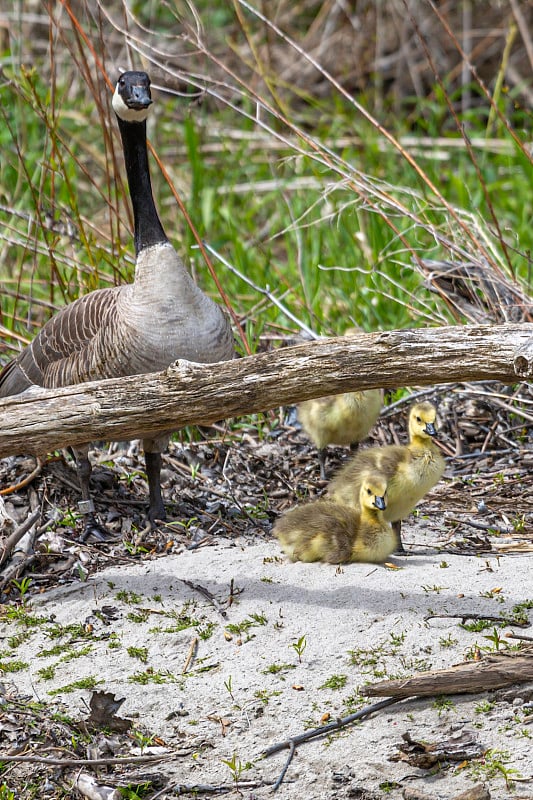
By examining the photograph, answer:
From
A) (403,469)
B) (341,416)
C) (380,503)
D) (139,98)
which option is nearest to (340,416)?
(341,416)

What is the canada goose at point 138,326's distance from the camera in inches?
175

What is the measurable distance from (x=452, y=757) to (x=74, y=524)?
245 centimetres

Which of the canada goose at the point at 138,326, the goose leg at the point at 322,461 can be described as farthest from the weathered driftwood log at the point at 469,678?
the goose leg at the point at 322,461

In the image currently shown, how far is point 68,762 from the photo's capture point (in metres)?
3.06

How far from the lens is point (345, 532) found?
4102 mm

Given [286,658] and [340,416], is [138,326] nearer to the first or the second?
[340,416]

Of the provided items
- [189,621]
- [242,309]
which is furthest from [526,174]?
[189,621]

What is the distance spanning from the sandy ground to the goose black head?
2.11 m

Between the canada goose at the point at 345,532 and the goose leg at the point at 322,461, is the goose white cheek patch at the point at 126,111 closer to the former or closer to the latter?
the goose leg at the point at 322,461

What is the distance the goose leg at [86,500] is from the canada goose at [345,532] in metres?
1.01

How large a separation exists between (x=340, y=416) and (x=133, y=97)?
1828mm

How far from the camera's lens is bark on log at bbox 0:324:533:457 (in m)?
3.12

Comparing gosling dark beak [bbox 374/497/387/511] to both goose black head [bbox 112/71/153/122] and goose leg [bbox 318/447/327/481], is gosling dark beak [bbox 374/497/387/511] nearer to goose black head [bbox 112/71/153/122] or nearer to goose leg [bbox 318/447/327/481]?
goose leg [bbox 318/447/327/481]

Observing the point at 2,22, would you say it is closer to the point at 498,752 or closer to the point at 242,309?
Answer: the point at 242,309
